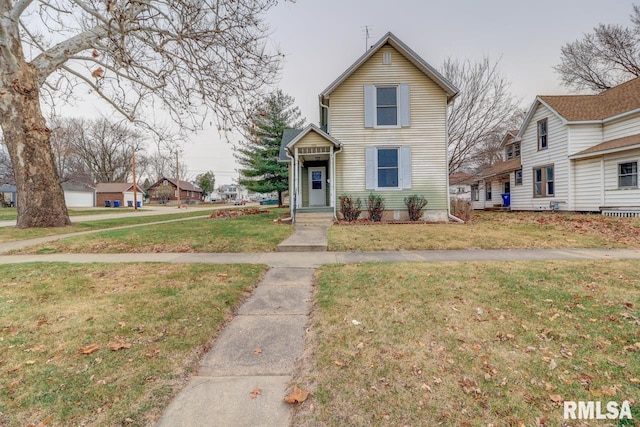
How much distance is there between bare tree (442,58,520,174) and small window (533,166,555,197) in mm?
4155

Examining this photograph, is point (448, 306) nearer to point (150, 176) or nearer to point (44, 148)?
point (44, 148)

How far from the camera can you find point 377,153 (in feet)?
43.9

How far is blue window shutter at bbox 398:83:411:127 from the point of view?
13.1 meters

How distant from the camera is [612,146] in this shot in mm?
13523

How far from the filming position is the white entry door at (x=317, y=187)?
15344 mm

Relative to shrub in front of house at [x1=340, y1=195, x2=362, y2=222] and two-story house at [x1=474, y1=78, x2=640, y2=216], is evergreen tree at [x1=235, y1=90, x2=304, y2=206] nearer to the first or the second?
shrub in front of house at [x1=340, y1=195, x2=362, y2=222]

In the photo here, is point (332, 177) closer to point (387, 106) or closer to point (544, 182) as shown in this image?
point (387, 106)

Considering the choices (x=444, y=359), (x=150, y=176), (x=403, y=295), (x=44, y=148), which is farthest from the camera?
(x=150, y=176)

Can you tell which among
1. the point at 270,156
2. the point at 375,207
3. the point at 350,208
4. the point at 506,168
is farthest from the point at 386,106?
the point at 270,156

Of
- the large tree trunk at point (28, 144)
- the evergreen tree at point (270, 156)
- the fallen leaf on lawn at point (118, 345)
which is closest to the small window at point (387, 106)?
the fallen leaf on lawn at point (118, 345)

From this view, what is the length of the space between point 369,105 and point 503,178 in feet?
52.4

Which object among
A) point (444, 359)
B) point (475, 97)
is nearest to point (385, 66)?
point (475, 97)

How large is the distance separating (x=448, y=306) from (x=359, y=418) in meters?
2.21

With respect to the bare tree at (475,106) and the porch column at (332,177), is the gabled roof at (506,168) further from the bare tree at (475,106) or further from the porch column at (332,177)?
the porch column at (332,177)
